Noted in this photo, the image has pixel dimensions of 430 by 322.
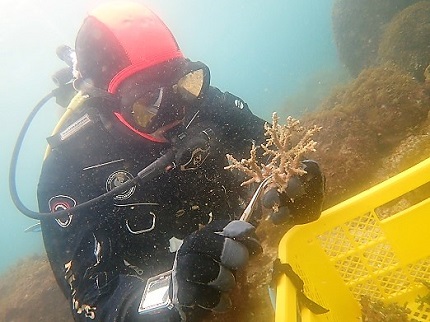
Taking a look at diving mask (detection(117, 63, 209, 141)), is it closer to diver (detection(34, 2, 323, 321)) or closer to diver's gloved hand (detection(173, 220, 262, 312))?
diver (detection(34, 2, 323, 321))

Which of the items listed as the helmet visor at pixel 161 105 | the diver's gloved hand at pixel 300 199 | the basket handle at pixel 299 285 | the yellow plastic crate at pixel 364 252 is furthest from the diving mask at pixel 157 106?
the basket handle at pixel 299 285

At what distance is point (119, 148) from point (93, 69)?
616 mm

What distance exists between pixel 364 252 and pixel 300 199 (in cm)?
68

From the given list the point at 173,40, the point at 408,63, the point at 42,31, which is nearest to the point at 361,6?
the point at 408,63

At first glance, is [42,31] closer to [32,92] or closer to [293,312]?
[32,92]

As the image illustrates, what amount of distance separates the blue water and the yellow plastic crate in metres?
20.4

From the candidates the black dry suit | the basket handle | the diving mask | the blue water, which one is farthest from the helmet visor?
the blue water

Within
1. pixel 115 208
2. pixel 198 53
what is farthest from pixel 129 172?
pixel 198 53

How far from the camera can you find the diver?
7.74 ft

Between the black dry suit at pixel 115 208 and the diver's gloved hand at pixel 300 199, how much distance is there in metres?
0.80

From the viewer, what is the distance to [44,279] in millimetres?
10422

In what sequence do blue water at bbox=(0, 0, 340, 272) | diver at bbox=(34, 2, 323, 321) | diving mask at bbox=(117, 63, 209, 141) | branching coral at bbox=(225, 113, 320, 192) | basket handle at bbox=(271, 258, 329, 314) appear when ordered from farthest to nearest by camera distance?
blue water at bbox=(0, 0, 340, 272) < diving mask at bbox=(117, 63, 209, 141) < diver at bbox=(34, 2, 323, 321) < branching coral at bbox=(225, 113, 320, 192) < basket handle at bbox=(271, 258, 329, 314)

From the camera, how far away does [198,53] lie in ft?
355

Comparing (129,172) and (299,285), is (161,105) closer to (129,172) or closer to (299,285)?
(129,172)
